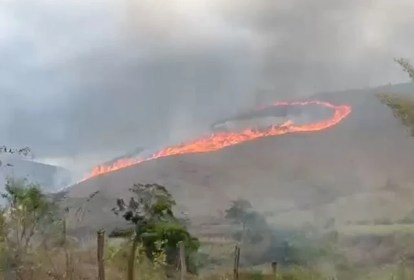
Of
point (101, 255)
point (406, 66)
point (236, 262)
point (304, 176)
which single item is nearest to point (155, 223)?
point (101, 255)

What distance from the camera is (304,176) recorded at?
6.54 m

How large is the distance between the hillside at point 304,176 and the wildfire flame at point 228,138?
4cm

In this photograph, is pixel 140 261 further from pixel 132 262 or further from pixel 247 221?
pixel 247 221

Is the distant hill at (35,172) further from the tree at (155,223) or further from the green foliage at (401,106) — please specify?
the green foliage at (401,106)

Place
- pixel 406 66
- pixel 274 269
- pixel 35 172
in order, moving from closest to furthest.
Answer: pixel 274 269 → pixel 406 66 → pixel 35 172

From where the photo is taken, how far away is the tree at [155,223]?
6.47m

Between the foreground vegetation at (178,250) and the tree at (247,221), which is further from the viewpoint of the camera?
the tree at (247,221)

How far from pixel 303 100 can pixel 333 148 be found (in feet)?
1.42

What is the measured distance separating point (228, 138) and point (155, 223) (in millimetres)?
859

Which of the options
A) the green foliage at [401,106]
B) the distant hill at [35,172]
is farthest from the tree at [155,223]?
→ the green foliage at [401,106]

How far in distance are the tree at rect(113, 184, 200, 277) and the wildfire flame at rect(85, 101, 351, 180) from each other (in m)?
0.24

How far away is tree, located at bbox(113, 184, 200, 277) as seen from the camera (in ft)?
21.2

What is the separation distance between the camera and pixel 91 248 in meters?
6.46

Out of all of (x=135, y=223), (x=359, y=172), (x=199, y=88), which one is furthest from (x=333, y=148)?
(x=135, y=223)
